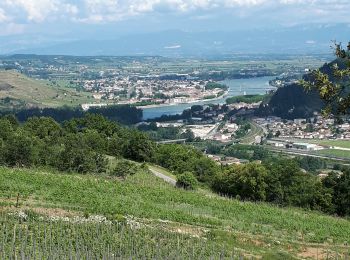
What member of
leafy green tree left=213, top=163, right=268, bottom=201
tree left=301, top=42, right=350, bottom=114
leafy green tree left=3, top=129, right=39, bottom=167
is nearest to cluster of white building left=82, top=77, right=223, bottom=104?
leafy green tree left=213, top=163, right=268, bottom=201

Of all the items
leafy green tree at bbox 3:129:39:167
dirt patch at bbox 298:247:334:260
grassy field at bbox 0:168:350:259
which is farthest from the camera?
leafy green tree at bbox 3:129:39:167

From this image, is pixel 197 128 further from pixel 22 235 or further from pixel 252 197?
pixel 22 235

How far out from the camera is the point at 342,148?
269 ft

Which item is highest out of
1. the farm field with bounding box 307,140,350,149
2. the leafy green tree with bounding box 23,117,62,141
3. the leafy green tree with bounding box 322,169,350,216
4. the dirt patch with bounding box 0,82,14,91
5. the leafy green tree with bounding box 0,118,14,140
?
the leafy green tree with bounding box 0,118,14,140

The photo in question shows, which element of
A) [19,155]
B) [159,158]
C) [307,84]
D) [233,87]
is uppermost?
[307,84]

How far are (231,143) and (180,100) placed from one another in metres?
64.3

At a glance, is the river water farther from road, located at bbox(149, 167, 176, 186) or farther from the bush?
the bush

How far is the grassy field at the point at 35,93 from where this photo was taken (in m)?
138

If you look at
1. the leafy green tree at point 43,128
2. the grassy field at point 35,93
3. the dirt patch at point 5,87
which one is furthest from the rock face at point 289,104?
the leafy green tree at point 43,128

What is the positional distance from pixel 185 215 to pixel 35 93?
436ft

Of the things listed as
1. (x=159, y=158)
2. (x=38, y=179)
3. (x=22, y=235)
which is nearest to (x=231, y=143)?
(x=159, y=158)

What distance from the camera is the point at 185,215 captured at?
20.9 m

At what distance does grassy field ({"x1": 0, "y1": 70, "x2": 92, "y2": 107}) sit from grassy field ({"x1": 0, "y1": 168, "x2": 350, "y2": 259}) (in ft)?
364

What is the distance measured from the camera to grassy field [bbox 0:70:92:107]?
453 ft
